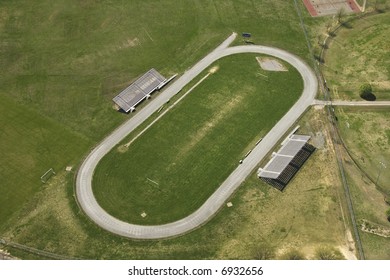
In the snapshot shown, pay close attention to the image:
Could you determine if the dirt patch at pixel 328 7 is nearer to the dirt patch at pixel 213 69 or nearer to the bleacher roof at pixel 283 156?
the dirt patch at pixel 213 69

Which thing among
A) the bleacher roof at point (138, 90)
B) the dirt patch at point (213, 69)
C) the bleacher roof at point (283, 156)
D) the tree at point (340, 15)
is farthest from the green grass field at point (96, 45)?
the bleacher roof at point (283, 156)

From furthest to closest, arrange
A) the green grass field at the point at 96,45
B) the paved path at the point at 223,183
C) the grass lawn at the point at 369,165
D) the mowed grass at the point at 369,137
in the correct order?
the green grass field at the point at 96,45
the mowed grass at the point at 369,137
the paved path at the point at 223,183
the grass lawn at the point at 369,165

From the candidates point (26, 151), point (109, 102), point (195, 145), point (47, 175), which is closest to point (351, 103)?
point (195, 145)

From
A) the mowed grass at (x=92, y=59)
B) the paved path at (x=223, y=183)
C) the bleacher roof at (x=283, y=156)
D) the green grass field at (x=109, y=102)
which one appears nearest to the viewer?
the green grass field at (x=109, y=102)

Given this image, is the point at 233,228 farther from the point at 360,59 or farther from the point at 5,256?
the point at 360,59

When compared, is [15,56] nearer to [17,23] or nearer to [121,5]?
[17,23]

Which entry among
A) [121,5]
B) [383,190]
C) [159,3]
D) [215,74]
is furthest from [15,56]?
[383,190]

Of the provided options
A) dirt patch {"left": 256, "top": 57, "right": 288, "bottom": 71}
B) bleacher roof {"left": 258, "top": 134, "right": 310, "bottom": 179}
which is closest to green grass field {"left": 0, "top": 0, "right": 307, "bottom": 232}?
dirt patch {"left": 256, "top": 57, "right": 288, "bottom": 71}
